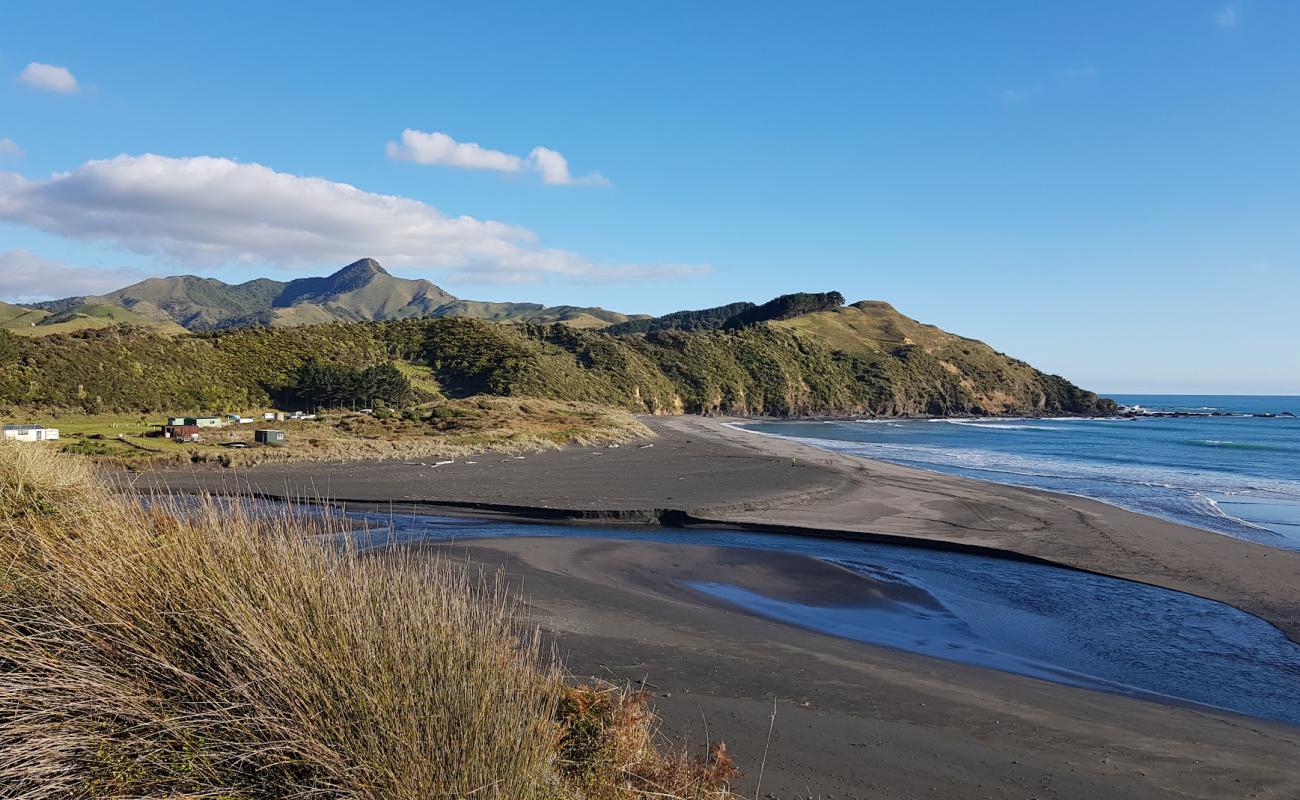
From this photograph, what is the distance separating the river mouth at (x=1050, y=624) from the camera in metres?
10.2

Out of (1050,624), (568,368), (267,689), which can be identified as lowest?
(1050,624)

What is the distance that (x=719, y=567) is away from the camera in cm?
1619

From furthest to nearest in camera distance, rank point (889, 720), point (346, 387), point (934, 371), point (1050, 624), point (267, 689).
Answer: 1. point (934, 371)
2. point (346, 387)
3. point (1050, 624)
4. point (889, 720)
5. point (267, 689)

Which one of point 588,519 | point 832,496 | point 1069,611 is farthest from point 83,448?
point 1069,611

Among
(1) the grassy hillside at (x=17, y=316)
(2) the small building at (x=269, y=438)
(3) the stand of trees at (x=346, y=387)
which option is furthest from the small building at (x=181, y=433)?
(1) the grassy hillside at (x=17, y=316)

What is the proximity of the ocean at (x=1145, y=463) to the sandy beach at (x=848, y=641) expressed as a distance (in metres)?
3.82

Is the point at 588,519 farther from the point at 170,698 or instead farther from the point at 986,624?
the point at 170,698

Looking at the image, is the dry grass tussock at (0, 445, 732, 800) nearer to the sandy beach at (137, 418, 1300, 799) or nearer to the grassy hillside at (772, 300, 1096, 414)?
the sandy beach at (137, 418, 1300, 799)

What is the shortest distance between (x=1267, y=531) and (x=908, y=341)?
365 feet

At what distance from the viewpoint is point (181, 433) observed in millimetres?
32000

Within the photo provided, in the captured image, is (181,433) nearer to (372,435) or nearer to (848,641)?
(372,435)

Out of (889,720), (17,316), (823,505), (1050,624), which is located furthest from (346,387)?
(17,316)

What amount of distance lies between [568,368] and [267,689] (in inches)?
3053

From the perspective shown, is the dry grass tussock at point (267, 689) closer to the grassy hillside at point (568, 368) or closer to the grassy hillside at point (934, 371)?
the grassy hillside at point (568, 368)
